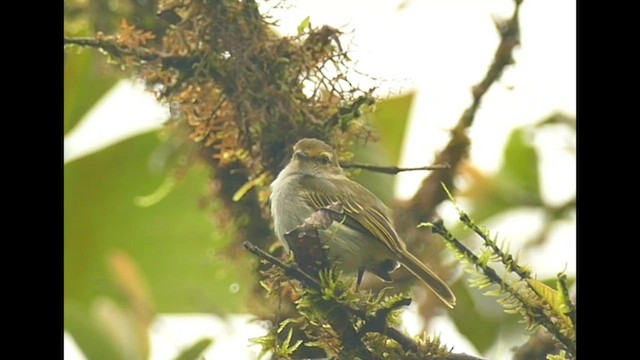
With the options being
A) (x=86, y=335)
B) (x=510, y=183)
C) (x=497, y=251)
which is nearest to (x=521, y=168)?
(x=510, y=183)

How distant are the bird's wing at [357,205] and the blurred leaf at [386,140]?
0.03 meters

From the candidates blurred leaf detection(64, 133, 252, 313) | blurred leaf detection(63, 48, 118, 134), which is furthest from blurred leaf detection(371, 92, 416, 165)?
blurred leaf detection(63, 48, 118, 134)

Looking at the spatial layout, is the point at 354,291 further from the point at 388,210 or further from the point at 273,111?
the point at 273,111

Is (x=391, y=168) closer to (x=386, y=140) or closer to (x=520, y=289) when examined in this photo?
(x=386, y=140)

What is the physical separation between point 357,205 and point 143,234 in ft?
0.91

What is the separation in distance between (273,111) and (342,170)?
10 cm

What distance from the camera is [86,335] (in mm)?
1088

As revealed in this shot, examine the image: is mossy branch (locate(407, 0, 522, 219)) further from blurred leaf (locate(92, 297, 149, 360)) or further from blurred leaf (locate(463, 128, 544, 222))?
blurred leaf (locate(92, 297, 149, 360))

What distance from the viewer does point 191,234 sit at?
1.10m

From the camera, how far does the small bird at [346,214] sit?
0.99 metres

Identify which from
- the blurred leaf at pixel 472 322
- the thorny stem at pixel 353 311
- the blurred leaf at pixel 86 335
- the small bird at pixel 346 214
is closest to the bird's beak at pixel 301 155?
the small bird at pixel 346 214

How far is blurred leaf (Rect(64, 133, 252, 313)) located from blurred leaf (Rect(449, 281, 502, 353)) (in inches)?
10.0

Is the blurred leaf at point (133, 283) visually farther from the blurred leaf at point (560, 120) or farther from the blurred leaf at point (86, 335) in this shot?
the blurred leaf at point (560, 120)
